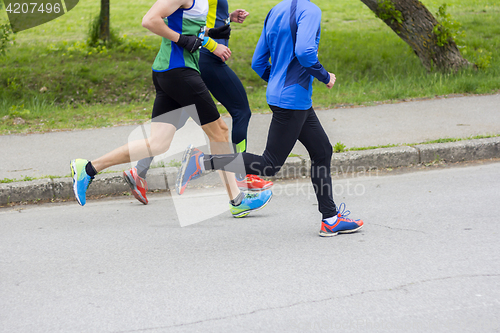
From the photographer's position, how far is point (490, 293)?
2793 mm

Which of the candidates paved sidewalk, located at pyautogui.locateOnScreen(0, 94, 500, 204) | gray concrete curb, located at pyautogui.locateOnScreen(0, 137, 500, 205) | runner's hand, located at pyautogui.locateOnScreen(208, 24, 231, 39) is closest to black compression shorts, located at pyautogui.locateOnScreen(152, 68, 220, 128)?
runner's hand, located at pyautogui.locateOnScreen(208, 24, 231, 39)

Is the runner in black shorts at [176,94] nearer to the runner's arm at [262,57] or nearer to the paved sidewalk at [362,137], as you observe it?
the runner's arm at [262,57]

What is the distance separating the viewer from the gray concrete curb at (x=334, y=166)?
4.89 meters

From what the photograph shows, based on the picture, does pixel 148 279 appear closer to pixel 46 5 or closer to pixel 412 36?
pixel 412 36

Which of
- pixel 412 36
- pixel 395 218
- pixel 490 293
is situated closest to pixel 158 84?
pixel 395 218

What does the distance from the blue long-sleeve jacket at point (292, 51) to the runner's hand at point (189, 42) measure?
49 centimetres

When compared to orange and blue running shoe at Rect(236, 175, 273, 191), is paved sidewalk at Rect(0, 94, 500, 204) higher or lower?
lower

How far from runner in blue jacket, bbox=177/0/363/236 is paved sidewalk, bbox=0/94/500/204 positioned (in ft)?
5.64

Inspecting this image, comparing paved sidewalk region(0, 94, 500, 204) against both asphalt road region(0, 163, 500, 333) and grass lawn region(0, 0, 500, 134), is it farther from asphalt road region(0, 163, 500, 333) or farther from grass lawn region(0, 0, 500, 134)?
asphalt road region(0, 163, 500, 333)

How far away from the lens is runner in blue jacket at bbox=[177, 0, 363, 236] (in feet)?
10.9

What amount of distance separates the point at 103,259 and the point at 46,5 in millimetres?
13518

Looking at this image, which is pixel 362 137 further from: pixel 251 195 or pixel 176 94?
pixel 176 94

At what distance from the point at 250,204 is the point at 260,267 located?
1040 mm

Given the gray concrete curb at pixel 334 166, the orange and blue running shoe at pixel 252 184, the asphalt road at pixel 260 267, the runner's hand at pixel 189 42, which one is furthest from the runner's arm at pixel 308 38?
the gray concrete curb at pixel 334 166
